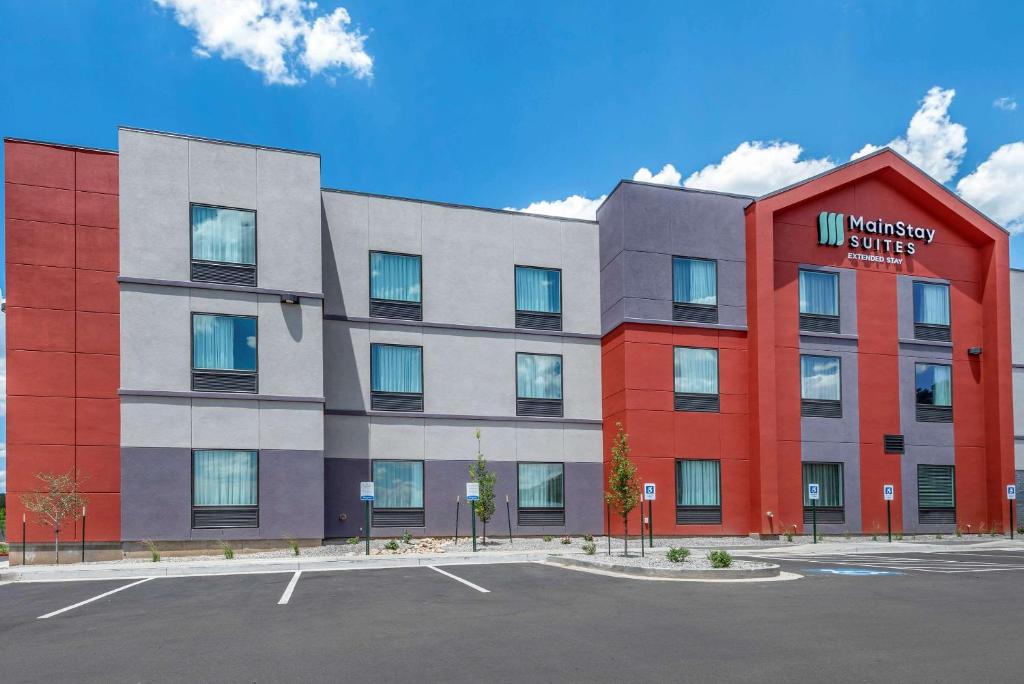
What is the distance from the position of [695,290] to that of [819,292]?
4.96 m

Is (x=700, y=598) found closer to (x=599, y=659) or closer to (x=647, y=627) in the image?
(x=647, y=627)

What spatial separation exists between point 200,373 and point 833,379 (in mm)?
22119

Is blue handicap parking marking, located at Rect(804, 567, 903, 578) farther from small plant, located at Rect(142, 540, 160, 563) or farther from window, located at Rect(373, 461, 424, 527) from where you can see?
small plant, located at Rect(142, 540, 160, 563)

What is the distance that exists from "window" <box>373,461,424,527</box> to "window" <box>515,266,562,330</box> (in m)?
6.42

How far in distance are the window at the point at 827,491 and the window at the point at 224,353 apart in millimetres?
19625

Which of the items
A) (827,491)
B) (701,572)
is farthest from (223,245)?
(827,491)

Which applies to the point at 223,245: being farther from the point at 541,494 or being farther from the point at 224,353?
the point at 541,494

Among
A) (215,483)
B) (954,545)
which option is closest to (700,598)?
(215,483)

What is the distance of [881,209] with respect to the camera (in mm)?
34406

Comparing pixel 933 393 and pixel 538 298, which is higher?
pixel 538 298

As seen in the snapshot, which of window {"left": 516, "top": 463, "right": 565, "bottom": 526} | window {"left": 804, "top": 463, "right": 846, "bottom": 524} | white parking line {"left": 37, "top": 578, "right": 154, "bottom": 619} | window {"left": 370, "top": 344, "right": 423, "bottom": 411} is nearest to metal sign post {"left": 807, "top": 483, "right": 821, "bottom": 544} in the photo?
window {"left": 804, "top": 463, "right": 846, "bottom": 524}

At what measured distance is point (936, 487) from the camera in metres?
34.0

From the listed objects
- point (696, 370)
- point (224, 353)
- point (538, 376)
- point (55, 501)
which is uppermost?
point (224, 353)

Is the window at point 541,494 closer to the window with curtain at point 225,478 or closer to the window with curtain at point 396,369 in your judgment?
the window with curtain at point 396,369
